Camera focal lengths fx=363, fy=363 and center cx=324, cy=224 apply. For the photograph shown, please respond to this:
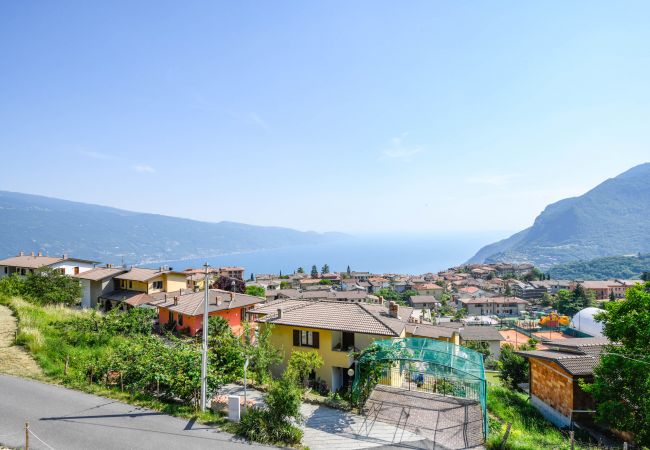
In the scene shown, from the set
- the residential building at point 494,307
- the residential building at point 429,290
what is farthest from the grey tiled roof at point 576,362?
the residential building at point 429,290

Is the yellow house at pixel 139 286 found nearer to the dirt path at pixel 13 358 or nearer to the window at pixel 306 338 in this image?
the dirt path at pixel 13 358

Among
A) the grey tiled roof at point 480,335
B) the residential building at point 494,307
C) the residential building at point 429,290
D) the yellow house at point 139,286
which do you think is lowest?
the residential building at point 494,307

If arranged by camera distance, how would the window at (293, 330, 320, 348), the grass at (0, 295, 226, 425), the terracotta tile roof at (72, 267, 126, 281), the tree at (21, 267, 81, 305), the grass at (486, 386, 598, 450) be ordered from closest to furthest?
the grass at (486, 386, 598, 450), the grass at (0, 295, 226, 425), the window at (293, 330, 320, 348), the tree at (21, 267, 81, 305), the terracotta tile roof at (72, 267, 126, 281)

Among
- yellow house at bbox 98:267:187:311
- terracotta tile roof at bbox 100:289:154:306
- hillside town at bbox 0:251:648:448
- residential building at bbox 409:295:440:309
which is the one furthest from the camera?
residential building at bbox 409:295:440:309

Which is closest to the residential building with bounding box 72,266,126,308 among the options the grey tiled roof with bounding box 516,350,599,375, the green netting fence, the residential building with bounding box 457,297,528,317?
the green netting fence

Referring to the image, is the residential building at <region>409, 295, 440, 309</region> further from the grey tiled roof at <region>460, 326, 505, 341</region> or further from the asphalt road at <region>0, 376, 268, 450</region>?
the asphalt road at <region>0, 376, 268, 450</region>

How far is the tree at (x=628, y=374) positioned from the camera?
12555mm

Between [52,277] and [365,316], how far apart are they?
29.8 metres

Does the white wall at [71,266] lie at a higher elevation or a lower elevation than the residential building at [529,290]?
higher

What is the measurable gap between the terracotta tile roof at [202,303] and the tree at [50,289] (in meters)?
8.02

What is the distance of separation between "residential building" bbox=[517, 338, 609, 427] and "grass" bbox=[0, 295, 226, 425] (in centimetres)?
1499

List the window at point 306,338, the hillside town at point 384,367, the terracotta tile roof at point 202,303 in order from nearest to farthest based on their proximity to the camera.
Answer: the hillside town at point 384,367
the window at point 306,338
the terracotta tile roof at point 202,303

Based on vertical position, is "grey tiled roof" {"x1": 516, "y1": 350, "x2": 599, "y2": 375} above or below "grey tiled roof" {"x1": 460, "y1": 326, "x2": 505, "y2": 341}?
above

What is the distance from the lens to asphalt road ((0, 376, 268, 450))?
1034 cm
